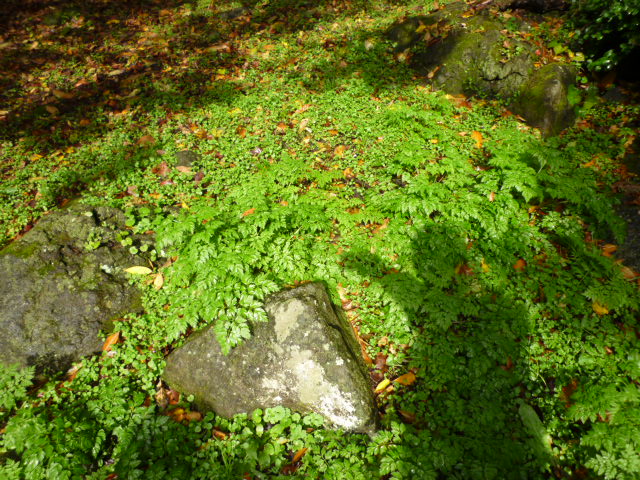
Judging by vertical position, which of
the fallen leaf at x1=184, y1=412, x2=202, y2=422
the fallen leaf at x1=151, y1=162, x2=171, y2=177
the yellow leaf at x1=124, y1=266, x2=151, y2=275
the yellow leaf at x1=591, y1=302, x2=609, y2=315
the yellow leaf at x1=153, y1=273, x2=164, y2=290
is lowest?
the fallen leaf at x1=184, y1=412, x2=202, y2=422

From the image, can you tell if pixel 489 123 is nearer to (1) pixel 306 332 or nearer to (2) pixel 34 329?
(1) pixel 306 332

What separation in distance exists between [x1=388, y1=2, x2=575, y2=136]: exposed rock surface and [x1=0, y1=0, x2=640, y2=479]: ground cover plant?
1.34 ft

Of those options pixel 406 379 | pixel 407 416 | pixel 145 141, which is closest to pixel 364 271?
pixel 406 379

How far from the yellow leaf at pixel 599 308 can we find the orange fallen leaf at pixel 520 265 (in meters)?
0.83

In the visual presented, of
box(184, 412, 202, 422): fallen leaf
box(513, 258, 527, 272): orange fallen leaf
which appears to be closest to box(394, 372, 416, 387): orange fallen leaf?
box(513, 258, 527, 272): orange fallen leaf

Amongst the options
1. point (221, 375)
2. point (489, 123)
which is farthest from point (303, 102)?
point (221, 375)

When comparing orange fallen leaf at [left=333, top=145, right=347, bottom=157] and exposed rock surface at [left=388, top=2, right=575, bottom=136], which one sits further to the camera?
exposed rock surface at [left=388, top=2, right=575, bottom=136]

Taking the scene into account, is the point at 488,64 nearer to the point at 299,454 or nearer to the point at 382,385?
the point at 382,385

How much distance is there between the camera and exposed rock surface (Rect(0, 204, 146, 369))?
4.06 metres

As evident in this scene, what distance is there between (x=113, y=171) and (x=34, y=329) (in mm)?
3240

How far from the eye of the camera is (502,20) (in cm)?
793

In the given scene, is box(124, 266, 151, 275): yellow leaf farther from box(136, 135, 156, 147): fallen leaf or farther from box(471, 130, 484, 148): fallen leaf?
box(471, 130, 484, 148): fallen leaf

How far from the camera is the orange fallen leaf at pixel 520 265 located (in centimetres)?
443

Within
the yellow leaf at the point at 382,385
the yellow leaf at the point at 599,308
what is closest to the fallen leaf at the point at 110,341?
the yellow leaf at the point at 382,385
